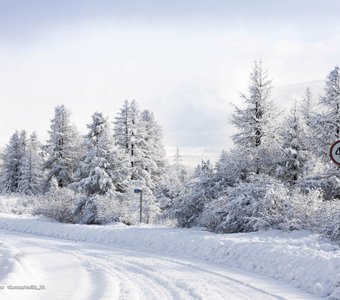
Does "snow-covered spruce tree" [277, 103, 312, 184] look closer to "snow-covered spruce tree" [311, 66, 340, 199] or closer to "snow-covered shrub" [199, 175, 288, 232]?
"snow-covered spruce tree" [311, 66, 340, 199]

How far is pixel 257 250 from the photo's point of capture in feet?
42.1

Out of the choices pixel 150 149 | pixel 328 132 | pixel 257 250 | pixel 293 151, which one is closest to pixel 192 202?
pixel 293 151

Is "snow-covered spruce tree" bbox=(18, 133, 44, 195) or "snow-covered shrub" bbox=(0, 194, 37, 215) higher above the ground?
"snow-covered spruce tree" bbox=(18, 133, 44, 195)

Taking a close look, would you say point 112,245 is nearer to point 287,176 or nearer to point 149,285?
point 149,285

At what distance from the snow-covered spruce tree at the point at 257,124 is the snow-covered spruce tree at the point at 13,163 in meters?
36.8

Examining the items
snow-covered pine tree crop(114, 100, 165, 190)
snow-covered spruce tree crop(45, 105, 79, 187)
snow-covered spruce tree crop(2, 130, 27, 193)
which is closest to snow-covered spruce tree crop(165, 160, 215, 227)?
snow-covered pine tree crop(114, 100, 165, 190)

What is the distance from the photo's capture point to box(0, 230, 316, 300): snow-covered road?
8922 mm

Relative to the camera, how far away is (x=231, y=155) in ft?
81.2

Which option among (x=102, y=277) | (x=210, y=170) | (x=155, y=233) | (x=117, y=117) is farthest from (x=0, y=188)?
(x=102, y=277)

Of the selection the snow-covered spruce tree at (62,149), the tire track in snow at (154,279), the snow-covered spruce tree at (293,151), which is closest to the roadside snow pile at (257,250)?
the tire track in snow at (154,279)

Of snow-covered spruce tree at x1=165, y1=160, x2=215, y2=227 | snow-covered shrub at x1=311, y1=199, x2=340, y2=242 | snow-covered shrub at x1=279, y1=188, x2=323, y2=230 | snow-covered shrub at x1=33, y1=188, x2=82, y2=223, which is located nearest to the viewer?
snow-covered shrub at x1=311, y1=199, x2=340, y2=242

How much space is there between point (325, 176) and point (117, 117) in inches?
934

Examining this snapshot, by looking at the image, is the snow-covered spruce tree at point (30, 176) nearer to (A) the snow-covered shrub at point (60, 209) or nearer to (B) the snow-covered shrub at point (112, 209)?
(A) the snow-covered shrub at point (60, 209)

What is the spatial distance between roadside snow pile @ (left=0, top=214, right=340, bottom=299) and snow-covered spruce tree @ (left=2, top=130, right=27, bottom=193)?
35649 millimetres
